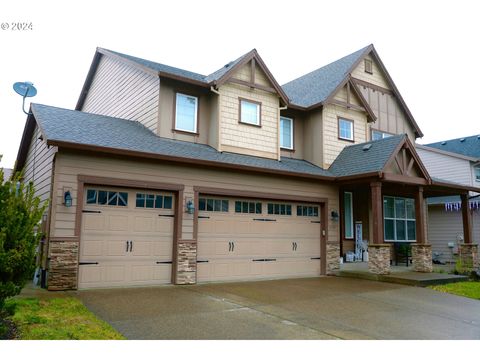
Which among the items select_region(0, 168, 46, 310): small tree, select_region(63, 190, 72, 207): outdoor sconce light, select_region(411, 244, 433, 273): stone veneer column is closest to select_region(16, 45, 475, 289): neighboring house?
select_region(63, 190, 72, 207): outdoor sconce light

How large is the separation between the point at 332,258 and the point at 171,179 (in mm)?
6089

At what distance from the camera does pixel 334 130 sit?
48.9ft

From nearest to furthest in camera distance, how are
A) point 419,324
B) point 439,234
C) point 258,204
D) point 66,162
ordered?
point 419,324 → point 66,162 → point 258,204 → point 439,234

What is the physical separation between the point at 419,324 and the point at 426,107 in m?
38.2

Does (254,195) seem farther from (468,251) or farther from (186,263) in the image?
(468,251)

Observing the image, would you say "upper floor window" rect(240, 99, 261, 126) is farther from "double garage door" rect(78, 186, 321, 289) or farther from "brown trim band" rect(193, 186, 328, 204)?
"double garage door" rect(78, 186, 321, 289)

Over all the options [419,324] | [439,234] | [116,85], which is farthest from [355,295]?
[439,234]

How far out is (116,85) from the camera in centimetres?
1526

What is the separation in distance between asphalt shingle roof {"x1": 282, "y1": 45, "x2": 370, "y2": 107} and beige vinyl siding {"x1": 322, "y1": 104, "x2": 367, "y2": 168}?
2.17 feet

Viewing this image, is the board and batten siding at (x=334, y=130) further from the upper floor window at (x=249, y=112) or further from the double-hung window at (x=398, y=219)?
the double-hung window at (x=398, y=219)

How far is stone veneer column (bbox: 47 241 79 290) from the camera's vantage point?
8469mm

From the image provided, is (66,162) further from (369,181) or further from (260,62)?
(369,181)

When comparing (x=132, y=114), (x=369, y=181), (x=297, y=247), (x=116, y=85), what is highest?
(x=116, y=85)

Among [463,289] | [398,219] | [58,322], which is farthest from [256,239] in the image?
[398,219]
